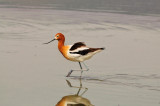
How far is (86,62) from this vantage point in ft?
37.4

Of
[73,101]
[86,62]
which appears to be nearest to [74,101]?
[73,101]

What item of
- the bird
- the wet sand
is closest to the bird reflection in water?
the bird

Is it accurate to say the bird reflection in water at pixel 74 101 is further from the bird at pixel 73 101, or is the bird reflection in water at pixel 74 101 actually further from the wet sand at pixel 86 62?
the wet sand at pixel 86 62

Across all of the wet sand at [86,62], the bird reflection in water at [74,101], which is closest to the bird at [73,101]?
the bird reflection in water at [74,101]

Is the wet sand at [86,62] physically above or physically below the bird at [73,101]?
below

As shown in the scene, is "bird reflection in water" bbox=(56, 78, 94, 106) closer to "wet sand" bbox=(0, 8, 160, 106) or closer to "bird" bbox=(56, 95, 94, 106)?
"bird" bbox=(56, 95, 94, 106)

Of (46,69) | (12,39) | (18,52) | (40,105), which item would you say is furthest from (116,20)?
(40,105)

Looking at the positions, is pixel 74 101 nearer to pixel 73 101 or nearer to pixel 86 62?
pixel 73 101

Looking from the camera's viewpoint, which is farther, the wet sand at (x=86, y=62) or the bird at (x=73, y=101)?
the wet sand at (x=86, y=62)

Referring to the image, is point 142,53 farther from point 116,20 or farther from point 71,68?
point 116,20

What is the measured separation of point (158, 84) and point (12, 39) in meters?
5.63

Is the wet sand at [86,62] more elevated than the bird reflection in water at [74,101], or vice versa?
the bird reflection in water at [74,101]

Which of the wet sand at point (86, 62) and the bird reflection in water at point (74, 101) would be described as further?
the wet sand at point (86, 62)

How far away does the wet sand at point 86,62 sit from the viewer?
858cm
